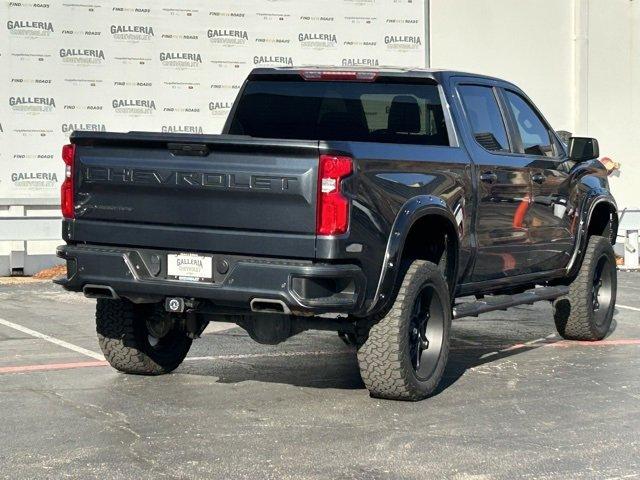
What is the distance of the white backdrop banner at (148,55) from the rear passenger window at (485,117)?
814 cm

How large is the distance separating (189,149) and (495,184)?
242 cm

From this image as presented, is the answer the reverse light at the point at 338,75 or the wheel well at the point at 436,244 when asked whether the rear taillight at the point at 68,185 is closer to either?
the reverse light at the point at 338,75

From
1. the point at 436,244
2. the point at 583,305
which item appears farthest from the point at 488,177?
the point at 583,305

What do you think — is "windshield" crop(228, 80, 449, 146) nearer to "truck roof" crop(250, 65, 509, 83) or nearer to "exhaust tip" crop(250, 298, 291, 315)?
"truck roof" crop(250, 65, 509, 83)

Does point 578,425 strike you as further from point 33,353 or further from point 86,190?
point 33,353

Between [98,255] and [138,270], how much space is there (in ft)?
0.89

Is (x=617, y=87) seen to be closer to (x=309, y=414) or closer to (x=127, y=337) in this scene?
(x=127, y=337)

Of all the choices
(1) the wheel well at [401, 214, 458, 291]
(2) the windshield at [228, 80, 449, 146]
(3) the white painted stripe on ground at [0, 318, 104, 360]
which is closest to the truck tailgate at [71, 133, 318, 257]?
Answer: (1) the wheel well at [401, 214, 458, 291]

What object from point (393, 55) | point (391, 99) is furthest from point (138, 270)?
point (393, 55)

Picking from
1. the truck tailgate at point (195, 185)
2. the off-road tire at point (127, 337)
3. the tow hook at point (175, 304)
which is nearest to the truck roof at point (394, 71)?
the truck tailgate at point (195, 185)

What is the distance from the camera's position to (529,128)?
9.73 m

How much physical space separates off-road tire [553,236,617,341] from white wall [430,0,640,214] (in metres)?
8.51

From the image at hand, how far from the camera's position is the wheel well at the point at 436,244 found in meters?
8.09

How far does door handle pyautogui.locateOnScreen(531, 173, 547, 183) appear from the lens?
30.7 feet
